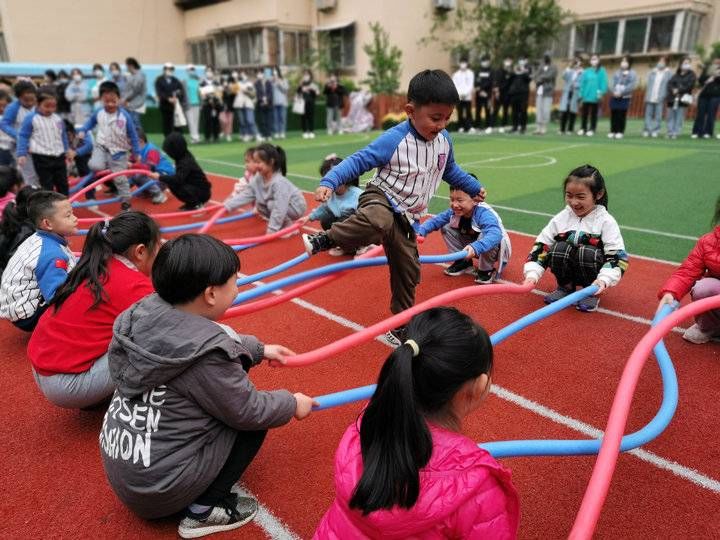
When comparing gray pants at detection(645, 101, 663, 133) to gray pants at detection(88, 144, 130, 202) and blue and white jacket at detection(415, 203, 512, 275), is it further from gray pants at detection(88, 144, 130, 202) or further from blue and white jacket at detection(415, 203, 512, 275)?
gray pants at detection(88, 144, 130, 202)

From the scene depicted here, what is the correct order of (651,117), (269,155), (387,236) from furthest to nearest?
(651,117), (269,155), (387,236)

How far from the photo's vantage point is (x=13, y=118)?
25.6 ft

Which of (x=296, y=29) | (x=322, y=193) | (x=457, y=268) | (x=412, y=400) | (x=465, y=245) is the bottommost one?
(x=457, y=268)

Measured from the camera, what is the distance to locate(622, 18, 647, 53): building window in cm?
2495

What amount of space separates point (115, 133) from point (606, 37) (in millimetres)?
25888

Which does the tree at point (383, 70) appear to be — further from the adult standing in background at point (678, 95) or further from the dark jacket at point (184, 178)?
the dark jacket at point (184, 178)

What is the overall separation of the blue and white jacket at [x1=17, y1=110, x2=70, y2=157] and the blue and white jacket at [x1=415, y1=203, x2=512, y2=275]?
18.5ft

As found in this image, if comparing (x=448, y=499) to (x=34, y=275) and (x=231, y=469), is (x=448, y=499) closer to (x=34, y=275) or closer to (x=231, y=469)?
(x=231, y=469)

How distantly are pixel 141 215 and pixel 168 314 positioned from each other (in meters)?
1.16

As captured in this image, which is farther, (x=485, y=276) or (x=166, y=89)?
(x=166, y=89)

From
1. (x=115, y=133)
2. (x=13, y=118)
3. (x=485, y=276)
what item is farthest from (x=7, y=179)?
(x=485, y=276)

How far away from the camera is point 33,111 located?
729 cm

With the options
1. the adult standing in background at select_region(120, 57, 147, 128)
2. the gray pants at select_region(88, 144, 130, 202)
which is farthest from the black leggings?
the adult standing in background at select_region(120, 57, 147, 128)

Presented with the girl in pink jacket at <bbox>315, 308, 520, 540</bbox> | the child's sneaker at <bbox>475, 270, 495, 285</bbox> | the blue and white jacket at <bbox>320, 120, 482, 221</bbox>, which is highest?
the blue and white jacket at <bbox>320, 120, 482, 221</bbox>
